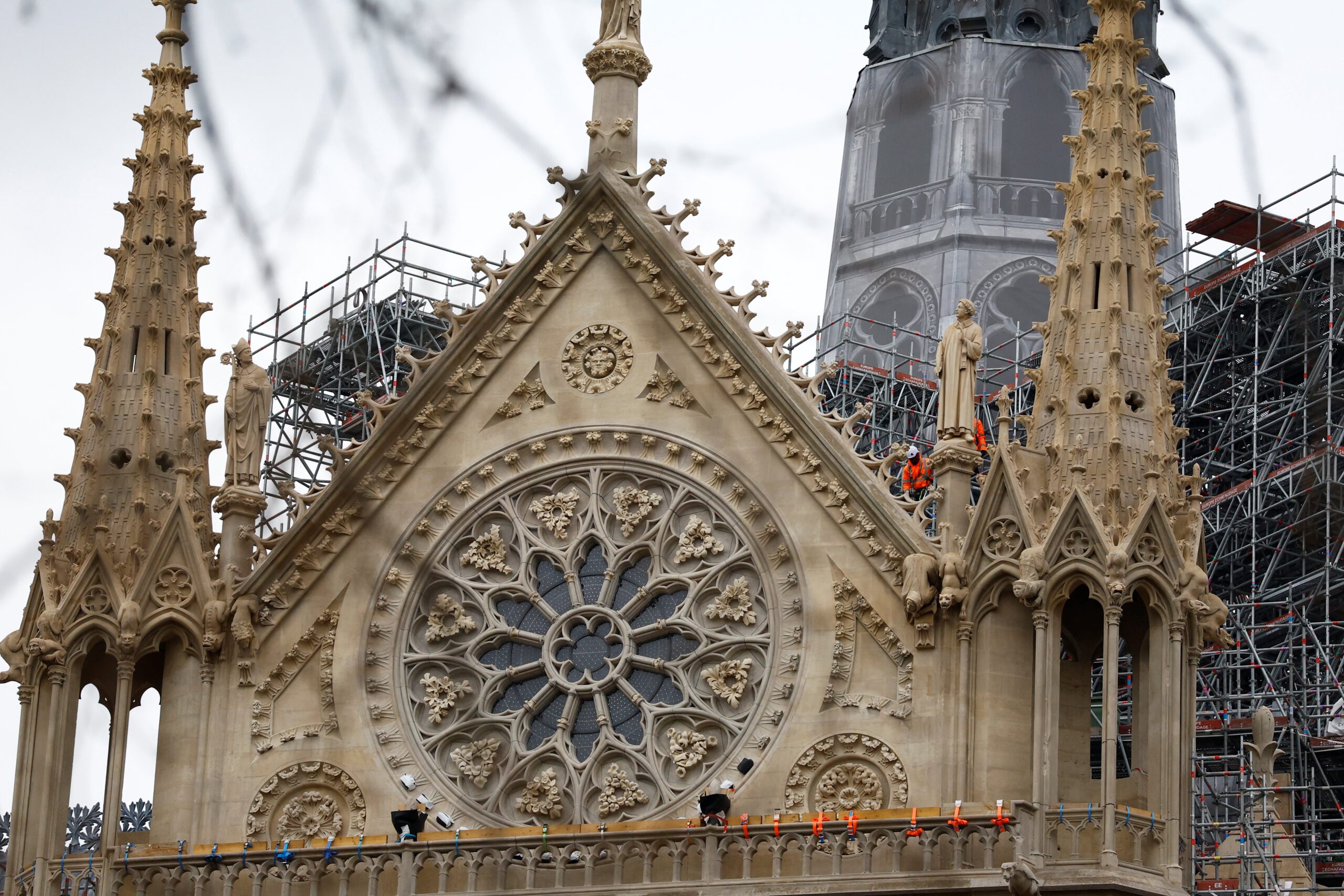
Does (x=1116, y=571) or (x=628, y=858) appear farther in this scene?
(x=628, y=858)

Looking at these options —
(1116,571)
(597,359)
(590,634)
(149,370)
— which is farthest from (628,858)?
(149,370)

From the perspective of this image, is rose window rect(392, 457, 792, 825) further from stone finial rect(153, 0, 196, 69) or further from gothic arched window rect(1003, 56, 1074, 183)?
gothic arched window rect(1003, 56, 1074, 183)

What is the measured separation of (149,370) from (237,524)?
1804 mm

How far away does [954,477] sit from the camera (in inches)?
973

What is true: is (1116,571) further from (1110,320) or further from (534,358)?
(534,358)

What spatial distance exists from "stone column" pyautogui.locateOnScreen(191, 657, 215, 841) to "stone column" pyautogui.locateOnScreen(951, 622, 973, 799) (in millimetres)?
6953

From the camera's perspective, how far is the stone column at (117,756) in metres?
25.0

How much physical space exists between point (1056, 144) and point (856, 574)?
19.0 m

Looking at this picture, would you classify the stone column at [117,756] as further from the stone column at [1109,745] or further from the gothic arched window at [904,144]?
the gothic arched window at [904,144]

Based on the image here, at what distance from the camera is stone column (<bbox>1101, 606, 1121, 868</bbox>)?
73.5 feet

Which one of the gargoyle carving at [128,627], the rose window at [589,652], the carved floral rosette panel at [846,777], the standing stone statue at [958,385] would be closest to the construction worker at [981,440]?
the standing stone statue at [958,385]

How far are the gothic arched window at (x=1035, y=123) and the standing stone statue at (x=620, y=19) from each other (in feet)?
50.1

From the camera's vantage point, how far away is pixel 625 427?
25859mm

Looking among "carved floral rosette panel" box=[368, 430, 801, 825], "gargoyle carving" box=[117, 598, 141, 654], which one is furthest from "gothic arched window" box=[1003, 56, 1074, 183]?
"gargoyle carving" box=[117, 598, 141, 654]
